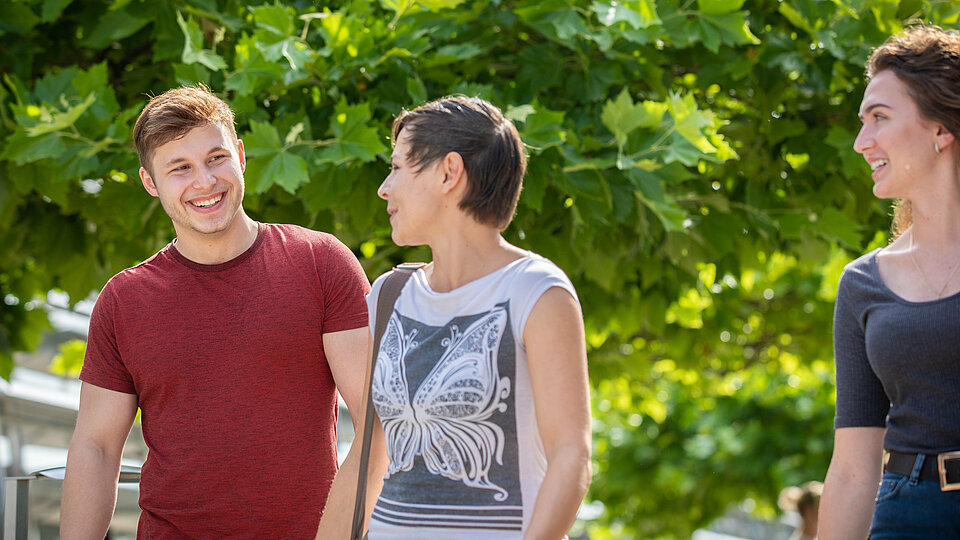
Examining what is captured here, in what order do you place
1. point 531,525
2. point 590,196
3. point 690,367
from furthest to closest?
point 690,367, point 590,196, point 531,525

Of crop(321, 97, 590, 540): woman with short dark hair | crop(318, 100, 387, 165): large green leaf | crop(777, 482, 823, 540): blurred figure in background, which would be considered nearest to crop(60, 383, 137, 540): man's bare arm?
crop(321, 97, 590, 540): woman with short dark hair

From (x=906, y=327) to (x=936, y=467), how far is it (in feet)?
0.85

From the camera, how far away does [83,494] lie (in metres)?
2.86

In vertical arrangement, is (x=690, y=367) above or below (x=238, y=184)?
below

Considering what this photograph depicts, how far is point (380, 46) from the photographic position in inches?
163

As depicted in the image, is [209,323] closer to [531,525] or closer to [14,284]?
[531,525]

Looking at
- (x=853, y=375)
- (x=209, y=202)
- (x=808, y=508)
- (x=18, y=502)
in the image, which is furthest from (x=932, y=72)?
(x=808, y=508)

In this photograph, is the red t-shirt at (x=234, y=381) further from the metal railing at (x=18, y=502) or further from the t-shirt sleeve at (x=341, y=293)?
the metal railing at (x=18, y=502)

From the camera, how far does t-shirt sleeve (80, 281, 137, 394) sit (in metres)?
2.86

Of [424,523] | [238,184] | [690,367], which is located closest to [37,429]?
[690,367]

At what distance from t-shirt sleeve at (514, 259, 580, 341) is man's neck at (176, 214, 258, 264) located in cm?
98

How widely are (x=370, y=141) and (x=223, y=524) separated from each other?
1.50 metres

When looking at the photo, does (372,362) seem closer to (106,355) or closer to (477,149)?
(477,149)

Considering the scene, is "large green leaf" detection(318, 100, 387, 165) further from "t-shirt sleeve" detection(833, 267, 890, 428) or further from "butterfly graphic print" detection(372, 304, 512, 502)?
"t-shirt sleeve" detection(833, 267, 890, 428)
